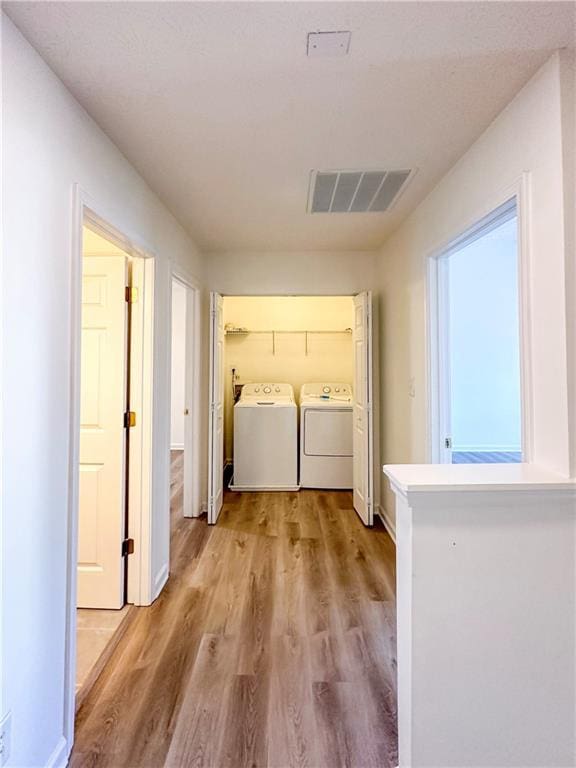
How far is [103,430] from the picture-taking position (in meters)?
2.07

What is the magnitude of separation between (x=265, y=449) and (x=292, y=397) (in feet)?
2.67

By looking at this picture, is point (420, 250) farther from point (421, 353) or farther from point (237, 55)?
point (237, 55)

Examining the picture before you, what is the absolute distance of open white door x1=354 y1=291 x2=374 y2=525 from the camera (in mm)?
3160

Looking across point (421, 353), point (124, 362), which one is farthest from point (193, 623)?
point (421, 353)

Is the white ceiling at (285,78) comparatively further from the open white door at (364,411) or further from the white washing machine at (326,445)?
the white washing machine at (326,445)

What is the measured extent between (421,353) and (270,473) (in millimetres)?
2335

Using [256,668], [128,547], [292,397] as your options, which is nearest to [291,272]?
[292,397]

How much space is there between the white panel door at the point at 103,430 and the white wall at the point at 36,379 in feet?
2.36

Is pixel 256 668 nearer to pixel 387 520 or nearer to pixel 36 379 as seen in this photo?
pixel 36 379

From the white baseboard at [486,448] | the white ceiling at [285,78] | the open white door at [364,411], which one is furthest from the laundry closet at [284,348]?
the white ceiling at [285,78]

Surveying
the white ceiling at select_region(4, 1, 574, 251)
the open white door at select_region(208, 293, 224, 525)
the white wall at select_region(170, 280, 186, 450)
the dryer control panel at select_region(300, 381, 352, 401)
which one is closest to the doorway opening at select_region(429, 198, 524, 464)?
the dryer control panel at select_region(300, 381, 352, 401)

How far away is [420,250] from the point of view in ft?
7.69

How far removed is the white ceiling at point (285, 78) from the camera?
1.04 m

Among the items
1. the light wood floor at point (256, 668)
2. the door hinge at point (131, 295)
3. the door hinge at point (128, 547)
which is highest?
the door hinge at point (131, 295)
